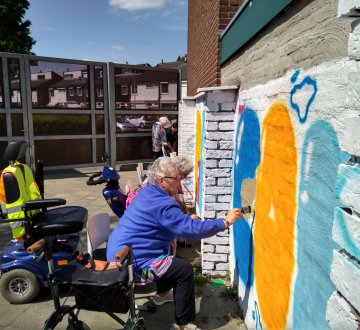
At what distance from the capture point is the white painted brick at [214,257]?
4000 millimetres

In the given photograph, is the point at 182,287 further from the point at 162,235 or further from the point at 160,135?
the point at 160,135

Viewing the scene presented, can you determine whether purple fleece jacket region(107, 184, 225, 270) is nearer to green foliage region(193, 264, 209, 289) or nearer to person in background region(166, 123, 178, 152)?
green foliage region(193, 264, 209, 289)

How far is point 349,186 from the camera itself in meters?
1.11

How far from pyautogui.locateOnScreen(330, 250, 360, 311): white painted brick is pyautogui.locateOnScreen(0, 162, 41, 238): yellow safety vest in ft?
10.5

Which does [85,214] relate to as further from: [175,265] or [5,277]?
[175,265]

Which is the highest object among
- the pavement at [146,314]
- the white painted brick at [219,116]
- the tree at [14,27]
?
the tree at [14,27]

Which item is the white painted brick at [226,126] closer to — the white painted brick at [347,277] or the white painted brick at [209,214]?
the white painted brick at [209,214]

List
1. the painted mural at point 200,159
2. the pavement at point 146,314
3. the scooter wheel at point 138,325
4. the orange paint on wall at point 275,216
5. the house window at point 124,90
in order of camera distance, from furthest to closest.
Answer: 1. the house window at point 124,90
2. the painted mural at point 200,159
3. the pavement at point 146,314
4. the scooter wheel at point 138,325
5. the orange paint on wall at point 275,216

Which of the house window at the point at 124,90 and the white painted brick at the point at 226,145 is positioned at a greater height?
the house window at the point at 124,90

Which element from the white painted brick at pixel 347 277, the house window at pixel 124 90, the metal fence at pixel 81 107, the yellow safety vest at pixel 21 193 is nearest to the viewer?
the white painted brick at pixel 347 277

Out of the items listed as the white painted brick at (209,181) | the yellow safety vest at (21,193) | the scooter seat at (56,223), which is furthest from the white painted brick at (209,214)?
the yellow safety vest at (21,193)

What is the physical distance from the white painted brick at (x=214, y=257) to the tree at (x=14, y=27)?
24850 millimetres

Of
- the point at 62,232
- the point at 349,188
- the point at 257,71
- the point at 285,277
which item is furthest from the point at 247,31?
the point at 62,232

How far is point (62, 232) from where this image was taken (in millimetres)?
3426
